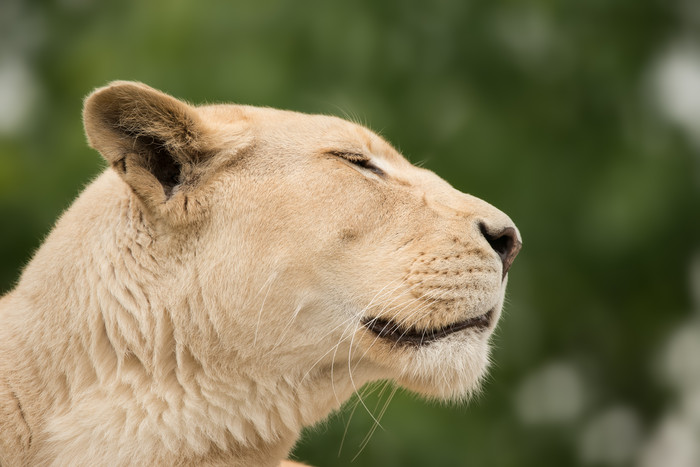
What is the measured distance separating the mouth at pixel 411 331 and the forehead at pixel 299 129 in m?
0.77

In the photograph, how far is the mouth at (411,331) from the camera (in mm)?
3725

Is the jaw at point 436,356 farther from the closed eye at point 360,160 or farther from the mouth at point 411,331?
the closed eye at point 360,160

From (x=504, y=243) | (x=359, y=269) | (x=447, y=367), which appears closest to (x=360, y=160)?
(x=359, y=269)

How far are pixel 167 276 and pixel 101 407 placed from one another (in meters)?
0.53

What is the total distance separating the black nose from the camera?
12.7 ft

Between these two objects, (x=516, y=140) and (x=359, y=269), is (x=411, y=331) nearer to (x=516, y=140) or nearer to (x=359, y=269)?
(x=359, y=269)

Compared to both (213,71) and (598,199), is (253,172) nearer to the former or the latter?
(213,71)

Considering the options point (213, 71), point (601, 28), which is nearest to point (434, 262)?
point (213, 71)

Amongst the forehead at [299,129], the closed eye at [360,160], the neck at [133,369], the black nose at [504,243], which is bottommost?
the neck at [133,369]

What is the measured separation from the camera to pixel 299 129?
4074mm

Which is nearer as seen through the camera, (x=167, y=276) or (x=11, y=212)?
(x=167, y=276)

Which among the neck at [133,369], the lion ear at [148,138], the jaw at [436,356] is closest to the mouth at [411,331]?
the jaw at [436,356]

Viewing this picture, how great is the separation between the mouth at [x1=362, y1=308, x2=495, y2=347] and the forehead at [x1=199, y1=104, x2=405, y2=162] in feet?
2.54

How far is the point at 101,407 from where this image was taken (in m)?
3.52
